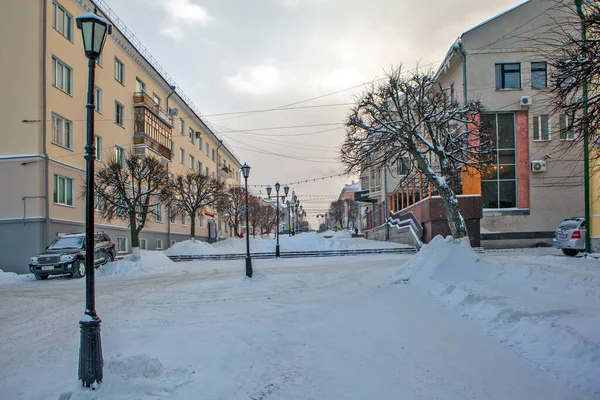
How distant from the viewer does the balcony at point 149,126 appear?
2848 cm

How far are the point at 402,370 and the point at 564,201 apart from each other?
25.1 meters

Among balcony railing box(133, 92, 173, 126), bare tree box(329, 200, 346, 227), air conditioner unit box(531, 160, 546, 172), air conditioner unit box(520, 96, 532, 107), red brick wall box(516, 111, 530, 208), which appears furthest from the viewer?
bare tree box(329, 200, 346, 227)

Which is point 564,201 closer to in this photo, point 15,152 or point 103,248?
point 103,248

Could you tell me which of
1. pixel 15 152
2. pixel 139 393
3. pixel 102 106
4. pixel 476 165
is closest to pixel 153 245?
pixel 102 106

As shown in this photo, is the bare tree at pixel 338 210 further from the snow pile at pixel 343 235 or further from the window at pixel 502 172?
the window at pixel 502 172

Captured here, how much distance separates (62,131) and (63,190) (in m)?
2.99

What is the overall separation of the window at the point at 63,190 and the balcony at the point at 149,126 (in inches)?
295

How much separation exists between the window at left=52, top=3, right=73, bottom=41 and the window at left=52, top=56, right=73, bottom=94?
160 centimetres

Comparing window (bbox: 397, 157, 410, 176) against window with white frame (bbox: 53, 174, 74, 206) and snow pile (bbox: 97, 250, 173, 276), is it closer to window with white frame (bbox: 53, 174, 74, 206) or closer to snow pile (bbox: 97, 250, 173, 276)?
snow pile (bbox: 97, 250, 173, 276)

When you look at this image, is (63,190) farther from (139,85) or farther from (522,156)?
(522,156)

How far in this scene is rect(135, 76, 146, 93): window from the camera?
29.8m

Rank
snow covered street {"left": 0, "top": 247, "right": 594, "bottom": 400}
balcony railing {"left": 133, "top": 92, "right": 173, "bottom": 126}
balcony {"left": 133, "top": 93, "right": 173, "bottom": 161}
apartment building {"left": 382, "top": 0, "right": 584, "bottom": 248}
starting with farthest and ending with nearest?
balcony railing {"left": 133, "top": 92, "right": 173, "bottom": 126}, balcony {"left": 133, "top": 93, "right": 173, "bottom": 161}, apartment building {"left": 382, "top": 0, "right": 584, "bottom": 248}, snow covered street {"left": 0, "top": 247, "right": 594, "bottom": 400}

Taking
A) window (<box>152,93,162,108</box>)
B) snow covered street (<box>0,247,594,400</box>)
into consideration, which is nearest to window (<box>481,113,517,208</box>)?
snow covered street (<box>0,247,594,400</box>)

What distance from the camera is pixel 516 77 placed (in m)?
25.8
